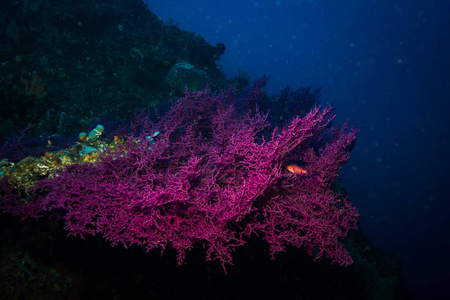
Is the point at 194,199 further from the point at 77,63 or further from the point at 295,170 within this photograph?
the point at 77,63

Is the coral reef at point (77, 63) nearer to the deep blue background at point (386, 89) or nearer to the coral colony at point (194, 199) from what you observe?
the deep blue background at point (386, 89)

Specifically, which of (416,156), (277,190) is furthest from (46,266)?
(416,156)

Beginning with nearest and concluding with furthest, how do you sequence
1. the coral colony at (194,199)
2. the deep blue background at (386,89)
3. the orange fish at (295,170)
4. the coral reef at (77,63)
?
the coral colony at (194,199) → the orange fish at (295,170) → the coral reef at (77,63) → the deep blue background at (386,89)

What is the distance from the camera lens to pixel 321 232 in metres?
2.78

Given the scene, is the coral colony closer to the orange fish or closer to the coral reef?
the orange fish

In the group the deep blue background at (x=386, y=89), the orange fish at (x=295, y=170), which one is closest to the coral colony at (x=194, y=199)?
the orange fish at (x=295, y=170)

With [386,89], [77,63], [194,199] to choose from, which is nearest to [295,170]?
[194,199]

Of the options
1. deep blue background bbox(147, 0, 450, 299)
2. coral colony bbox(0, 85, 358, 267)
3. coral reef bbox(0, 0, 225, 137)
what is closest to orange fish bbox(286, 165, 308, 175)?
coral colony bbox(0, 85, 358, 267)

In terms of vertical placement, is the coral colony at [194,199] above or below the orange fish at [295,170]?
below

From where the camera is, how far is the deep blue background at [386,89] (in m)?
31.6

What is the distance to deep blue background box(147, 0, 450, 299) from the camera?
31641 mm

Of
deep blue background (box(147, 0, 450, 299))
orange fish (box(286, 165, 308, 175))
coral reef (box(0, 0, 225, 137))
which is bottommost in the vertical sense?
orange fish (box(286, 165, 308, 175))

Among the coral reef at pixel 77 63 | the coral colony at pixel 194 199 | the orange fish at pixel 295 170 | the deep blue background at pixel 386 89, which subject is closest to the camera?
the coral colony at pixel 194 199

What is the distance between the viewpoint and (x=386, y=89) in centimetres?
7138
